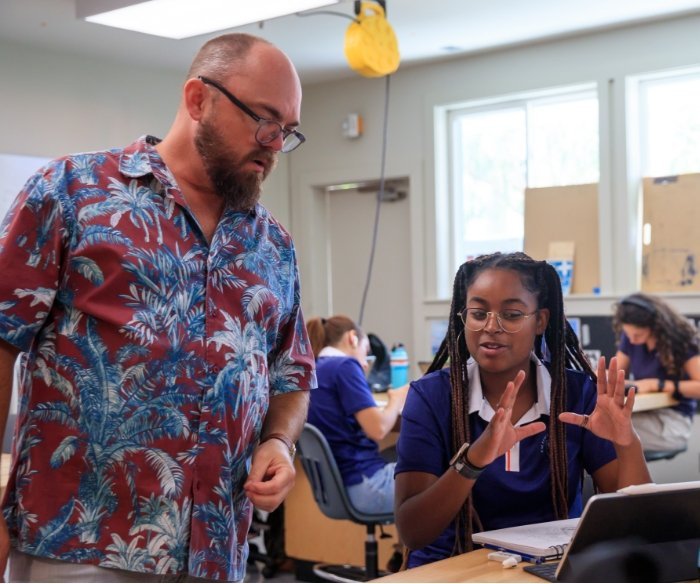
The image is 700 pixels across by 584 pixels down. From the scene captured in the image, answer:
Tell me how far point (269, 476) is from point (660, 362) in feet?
12.7

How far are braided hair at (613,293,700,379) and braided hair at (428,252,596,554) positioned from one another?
2973mm

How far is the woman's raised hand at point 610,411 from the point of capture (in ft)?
6.46

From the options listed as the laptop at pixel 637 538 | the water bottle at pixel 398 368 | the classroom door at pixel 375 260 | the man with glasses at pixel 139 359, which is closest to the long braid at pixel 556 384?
the laptop at pixel 637 538

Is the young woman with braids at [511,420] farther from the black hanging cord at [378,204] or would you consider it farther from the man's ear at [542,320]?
the black hanging cord at [378,204]

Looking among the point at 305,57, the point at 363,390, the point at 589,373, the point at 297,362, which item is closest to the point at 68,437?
the point at 297,362

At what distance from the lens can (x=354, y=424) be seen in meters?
4.00

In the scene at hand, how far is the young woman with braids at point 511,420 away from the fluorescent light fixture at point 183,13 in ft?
7.34

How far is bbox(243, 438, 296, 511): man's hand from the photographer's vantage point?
5.31ft

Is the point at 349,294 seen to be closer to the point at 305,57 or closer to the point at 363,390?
the point at 305,57

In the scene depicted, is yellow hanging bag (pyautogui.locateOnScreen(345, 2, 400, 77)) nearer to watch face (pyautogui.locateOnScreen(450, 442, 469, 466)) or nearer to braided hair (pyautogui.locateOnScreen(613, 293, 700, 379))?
braided hair (pyautogui.locateOnScreen(613, 293, 700, 379))

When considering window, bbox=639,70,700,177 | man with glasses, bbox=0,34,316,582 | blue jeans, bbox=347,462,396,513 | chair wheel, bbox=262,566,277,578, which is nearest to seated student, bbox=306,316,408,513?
blue jeans, bbox=347,462,396,513

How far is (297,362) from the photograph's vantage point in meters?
1.89

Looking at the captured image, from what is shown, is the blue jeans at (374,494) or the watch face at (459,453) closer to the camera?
the watch face at (459,453)

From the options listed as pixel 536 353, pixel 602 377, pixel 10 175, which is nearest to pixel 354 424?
pixel 536 353
